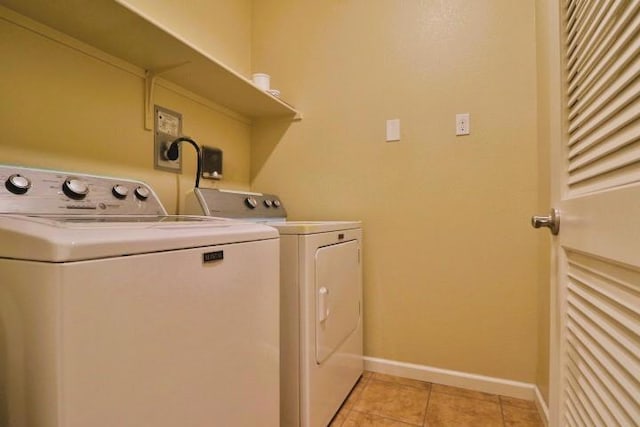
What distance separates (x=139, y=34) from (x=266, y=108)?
2.92 ft

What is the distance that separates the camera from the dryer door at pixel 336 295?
4.27 ft

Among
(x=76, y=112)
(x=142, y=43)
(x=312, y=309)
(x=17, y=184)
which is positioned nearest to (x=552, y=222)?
(x=312, y=309)

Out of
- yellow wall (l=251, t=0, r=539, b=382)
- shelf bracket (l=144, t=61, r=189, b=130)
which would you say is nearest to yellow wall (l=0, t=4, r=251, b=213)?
shelf bracket (l=144, t=61, r=189, b=130)

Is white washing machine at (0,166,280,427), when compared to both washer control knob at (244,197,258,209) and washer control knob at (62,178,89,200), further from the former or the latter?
washer control knob at (244,197,258,209)

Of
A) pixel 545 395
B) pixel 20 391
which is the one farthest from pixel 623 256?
pixel 545 395

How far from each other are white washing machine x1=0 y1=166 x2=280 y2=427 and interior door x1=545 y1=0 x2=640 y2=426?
75 centimetres

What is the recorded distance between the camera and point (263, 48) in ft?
7.14

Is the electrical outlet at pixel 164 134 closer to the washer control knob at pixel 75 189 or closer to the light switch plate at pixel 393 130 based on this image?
the washer control knob at pixel 75 189

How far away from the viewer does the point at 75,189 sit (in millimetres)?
958

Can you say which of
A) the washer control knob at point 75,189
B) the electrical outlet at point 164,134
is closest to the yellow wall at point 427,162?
the electrical outlet at point 164,134

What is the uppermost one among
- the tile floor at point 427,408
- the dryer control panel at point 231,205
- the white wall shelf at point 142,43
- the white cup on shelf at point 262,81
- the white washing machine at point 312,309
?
the white cup on shelf at point 262,81

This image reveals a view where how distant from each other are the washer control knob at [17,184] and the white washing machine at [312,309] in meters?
0.60

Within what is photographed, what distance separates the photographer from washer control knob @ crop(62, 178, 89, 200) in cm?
95

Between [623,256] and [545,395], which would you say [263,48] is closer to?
[623,256]
